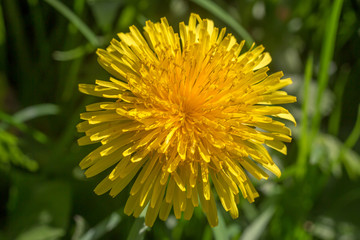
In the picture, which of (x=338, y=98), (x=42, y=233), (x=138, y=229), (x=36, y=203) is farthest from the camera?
(x=338, y=98)

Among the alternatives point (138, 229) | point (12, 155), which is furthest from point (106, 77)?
point (138, 229)

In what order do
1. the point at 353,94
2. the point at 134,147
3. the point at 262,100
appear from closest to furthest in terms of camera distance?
the point at 134,147, the point at 262,100, the point at 353,94

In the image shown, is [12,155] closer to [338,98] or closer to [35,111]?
[35,111]

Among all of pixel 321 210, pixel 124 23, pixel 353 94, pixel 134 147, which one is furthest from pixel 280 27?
pixel 134 147

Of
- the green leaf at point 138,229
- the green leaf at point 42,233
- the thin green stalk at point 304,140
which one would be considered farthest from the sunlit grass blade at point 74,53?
the thin green stalk at point 304,140

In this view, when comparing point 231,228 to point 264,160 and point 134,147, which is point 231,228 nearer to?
point 264,160

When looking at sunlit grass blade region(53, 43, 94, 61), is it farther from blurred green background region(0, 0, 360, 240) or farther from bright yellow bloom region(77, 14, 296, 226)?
bright yellow bloom region(77, 14, 296, 226)
